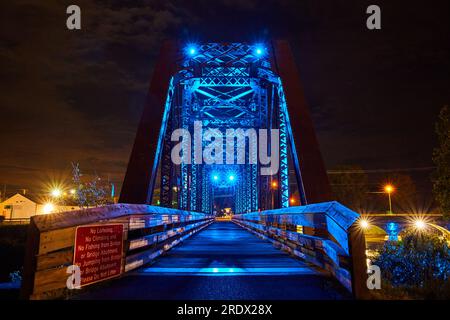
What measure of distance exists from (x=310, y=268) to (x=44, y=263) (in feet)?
12.4

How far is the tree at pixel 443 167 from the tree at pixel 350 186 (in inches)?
2099

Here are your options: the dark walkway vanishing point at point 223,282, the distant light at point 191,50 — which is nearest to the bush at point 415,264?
the dark walkway vanishing point at point 223,282

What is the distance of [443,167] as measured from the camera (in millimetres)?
17516

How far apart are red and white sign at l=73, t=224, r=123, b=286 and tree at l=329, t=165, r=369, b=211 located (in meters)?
70.4

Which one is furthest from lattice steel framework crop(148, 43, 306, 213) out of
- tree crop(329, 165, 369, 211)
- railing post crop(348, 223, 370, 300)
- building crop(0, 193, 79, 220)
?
building crop(0, 193, 79, 220)

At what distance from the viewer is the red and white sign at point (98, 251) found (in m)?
3.59

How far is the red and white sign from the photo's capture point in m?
3.59

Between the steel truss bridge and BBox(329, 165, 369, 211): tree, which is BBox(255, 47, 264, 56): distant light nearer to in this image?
the steel truss bridge

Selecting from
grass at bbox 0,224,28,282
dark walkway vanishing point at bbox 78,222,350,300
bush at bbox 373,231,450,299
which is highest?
bush at bbox 373,231,450,299

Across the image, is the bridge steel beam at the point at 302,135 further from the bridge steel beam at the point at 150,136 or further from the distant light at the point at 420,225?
the bridge steel beam at the point at 150,136

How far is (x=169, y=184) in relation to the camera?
41.5 ft

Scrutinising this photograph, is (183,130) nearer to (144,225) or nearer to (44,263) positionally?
(144,225)

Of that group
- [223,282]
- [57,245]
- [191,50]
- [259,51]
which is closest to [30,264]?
[57,245]
